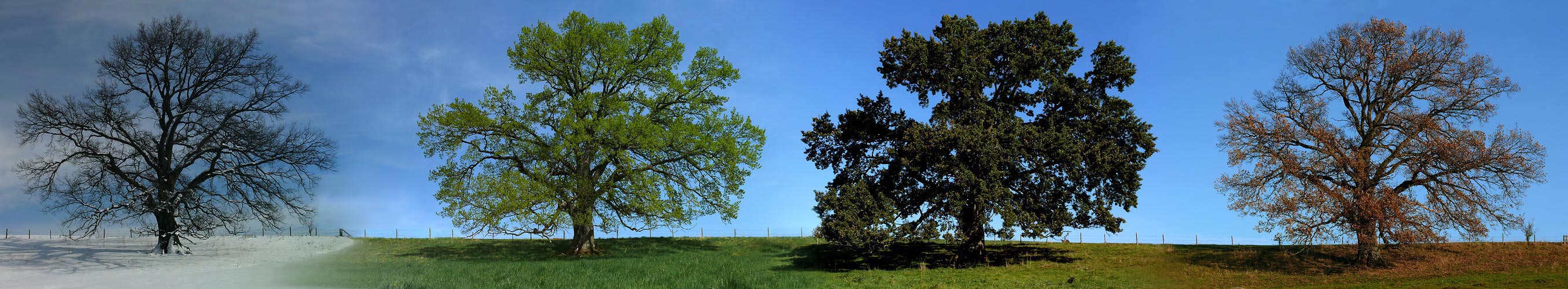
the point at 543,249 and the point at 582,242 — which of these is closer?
the point at 582,242

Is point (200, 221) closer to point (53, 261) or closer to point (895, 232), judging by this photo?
point (53, 261)

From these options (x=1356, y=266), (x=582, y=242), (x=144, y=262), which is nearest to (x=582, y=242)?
(x=582, y=242)

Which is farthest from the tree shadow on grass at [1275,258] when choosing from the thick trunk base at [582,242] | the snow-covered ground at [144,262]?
the snow-covered ground at [144,262]

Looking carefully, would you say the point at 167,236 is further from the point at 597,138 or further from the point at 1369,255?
the point at 1369,255

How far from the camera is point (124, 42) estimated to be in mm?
28703

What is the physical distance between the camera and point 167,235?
29.0m

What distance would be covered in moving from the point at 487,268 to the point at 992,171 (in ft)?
47.9

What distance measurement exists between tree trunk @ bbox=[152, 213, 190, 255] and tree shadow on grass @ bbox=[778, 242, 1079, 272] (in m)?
19.9

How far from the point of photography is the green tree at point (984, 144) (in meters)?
26.4

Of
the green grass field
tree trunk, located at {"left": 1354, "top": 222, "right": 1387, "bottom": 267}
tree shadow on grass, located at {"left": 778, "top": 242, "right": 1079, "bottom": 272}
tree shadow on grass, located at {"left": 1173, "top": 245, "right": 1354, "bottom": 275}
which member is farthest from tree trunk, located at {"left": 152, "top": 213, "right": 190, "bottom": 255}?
tree trunk, located at {"left": 1354, "top": 222, "right": 1387, "bottom": 267}

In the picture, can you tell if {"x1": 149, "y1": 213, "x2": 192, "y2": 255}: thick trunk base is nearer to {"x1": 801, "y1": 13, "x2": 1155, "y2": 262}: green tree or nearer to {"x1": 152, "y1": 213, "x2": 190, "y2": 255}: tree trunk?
{"x1": 152, "y1": 213, "x2": 190, "y2": 255}: tree trunk

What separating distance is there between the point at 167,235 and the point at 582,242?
13354 millimetres

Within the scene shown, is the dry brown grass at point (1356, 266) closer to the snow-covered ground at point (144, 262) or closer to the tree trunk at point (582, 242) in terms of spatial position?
the tree trunk at point (582, 242)

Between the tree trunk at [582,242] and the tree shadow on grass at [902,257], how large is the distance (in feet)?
23.3
